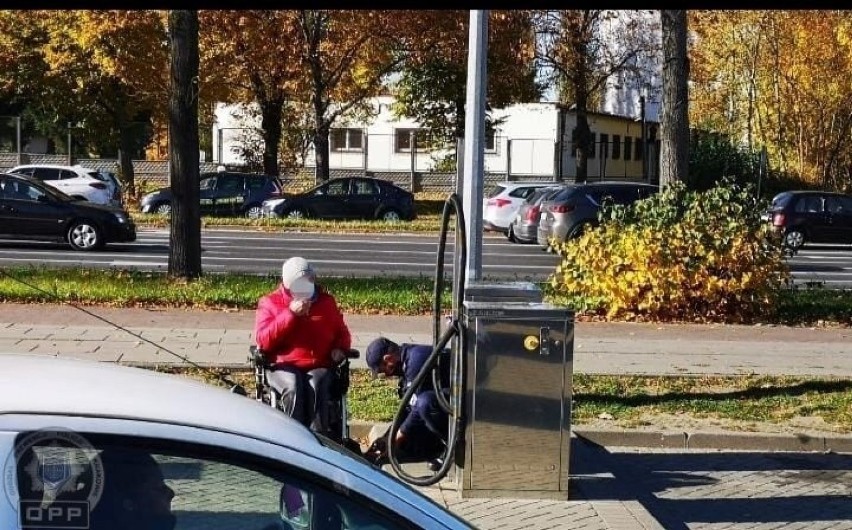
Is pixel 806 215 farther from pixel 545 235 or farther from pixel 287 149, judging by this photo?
pixel 287 149

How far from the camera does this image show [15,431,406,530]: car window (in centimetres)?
274

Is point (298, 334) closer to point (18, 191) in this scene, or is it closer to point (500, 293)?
point (500, 293)

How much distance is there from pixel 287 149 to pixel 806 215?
21158mm

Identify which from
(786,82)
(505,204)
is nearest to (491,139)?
(786,82)

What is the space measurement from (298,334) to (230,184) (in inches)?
1127

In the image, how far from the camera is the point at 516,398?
6.93m

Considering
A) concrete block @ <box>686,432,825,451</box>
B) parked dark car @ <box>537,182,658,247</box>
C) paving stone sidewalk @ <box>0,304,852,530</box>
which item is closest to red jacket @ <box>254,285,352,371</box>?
paving stone sidewalk @ <box>0,304,852,530</box>

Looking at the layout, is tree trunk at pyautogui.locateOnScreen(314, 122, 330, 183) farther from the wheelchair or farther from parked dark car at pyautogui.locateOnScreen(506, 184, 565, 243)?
the wheelchair

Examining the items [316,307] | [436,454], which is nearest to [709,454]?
[436,454]

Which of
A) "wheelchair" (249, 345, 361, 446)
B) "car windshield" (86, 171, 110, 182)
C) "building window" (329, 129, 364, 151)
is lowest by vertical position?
"wheelchair" (249, 345, 361, 446)

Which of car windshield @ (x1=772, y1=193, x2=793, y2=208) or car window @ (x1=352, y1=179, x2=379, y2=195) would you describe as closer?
Answer: car windshield @ (x1=772, y1=193, x2=793, y2=208)

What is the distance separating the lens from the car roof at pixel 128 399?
109 inches

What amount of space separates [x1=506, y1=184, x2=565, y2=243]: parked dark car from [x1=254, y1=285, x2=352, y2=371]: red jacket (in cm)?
2073

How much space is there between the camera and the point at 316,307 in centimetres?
730
